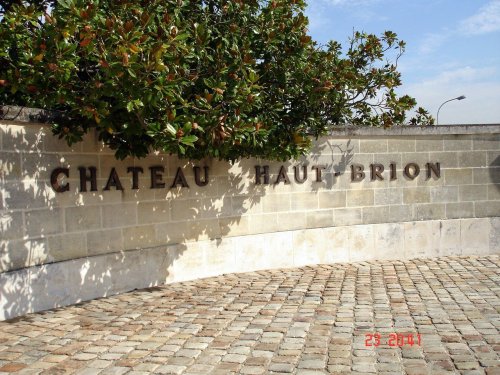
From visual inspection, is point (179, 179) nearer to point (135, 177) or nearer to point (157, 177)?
point (157, 177)

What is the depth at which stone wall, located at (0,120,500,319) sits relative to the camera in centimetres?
630

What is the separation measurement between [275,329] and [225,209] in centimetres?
331

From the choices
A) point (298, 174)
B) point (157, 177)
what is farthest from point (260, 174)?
point (157, 177)

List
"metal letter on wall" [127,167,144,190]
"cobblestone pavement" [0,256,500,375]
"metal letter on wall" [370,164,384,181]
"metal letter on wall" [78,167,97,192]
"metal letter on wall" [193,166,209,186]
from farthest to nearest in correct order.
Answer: "metal letter on wall" [370,164,384,181] → "metal letter on wall" [193,166,209,186] → "metal letter on wall" [127,167,144,190] → "metal letter on wall" [78,167,97,192] → "cobblestone pavement" [0,256,500,375]

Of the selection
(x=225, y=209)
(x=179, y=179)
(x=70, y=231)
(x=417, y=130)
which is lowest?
(x=70, y=231)

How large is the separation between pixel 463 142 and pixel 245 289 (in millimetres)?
5492

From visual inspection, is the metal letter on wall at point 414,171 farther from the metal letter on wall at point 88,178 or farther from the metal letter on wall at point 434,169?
the metal letter on wall at point 88,178

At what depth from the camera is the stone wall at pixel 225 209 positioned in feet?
20.7

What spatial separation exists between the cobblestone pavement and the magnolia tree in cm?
198

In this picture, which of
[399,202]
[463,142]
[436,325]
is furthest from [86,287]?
[463,142]

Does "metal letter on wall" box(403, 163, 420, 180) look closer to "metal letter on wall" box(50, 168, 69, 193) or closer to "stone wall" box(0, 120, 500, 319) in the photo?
"stone wall" box(0, 120, 500, 319)

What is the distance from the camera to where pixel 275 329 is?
18.1 feet

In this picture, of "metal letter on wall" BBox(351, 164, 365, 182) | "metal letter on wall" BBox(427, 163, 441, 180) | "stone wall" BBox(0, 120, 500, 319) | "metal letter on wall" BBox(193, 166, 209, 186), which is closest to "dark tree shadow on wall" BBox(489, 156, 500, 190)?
"stone wall" BBox(0, 120, 500, 319)

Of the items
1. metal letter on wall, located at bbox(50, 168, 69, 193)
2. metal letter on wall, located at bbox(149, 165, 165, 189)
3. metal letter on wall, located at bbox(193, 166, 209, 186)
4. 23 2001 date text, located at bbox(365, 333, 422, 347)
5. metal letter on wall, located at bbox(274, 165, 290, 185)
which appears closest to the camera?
23 2001 date text, located at bbox(365, 333, 422, 347)
